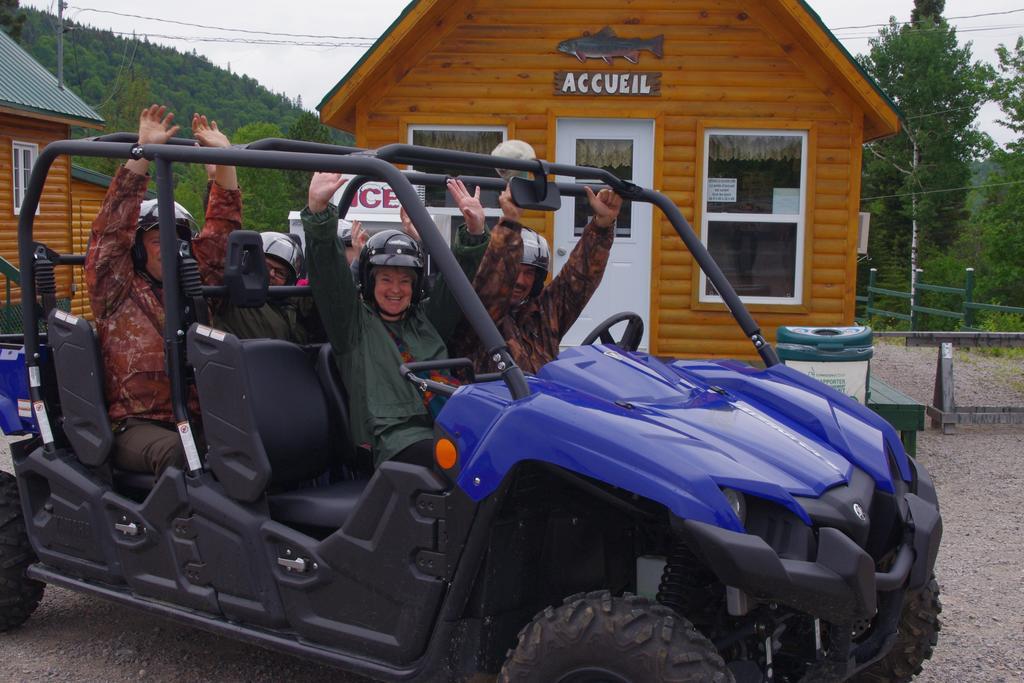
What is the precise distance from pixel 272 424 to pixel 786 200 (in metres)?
7.21

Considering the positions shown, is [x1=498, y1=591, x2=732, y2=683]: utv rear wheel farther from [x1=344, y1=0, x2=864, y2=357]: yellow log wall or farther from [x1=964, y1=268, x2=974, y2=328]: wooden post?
[x1=964, y1=268, x2=974, y2=328]: wooden post

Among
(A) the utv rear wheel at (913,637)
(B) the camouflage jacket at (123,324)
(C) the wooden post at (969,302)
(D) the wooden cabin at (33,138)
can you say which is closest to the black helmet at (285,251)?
(B) the camouflage jacket at (123,324)

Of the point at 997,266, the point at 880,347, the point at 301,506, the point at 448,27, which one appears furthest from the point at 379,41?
the point at 997,266

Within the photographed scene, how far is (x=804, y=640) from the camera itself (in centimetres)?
312

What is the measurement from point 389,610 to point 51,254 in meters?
2.00

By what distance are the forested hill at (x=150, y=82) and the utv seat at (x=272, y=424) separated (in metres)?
60.2

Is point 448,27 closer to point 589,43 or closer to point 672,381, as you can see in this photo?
point 589,43

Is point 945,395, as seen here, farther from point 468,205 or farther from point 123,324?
point 123,324

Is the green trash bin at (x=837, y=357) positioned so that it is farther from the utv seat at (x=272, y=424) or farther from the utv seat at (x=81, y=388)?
the utv seat at (x=81, y=388)

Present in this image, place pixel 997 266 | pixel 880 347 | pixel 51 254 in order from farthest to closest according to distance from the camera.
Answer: pixel 997 266 < pixel 880 347 < pixel 51 254

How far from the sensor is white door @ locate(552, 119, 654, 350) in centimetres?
995

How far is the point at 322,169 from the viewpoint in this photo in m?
3.25

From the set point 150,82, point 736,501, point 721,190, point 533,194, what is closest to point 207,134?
point 533,194

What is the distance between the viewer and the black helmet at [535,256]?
182 inches
